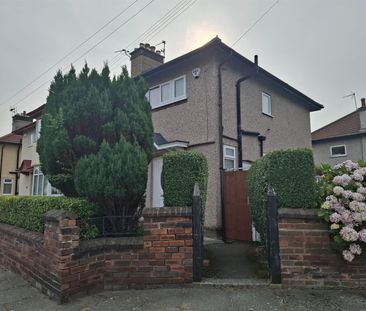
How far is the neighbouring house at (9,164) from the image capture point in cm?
2405

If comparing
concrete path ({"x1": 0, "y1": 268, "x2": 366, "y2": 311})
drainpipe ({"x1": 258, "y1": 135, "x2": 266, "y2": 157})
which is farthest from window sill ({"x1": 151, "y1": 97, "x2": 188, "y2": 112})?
concrete path ({"x1": 0, "y1": 268, "x2": 366, "y2": 311})


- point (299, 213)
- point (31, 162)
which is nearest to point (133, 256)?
point (299, 213)

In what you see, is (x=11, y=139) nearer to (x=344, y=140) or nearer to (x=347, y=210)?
(x=344, y=140)

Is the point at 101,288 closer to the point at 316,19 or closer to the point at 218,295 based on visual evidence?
the point at 218,295

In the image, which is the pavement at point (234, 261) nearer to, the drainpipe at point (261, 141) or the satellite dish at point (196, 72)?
the drainpipe at point (261, 141)

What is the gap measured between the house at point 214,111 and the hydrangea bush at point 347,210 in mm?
4016

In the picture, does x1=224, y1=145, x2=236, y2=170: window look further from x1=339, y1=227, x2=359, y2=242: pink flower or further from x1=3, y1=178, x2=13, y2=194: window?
x1=3, y1=178, x2=13, y2=194: window

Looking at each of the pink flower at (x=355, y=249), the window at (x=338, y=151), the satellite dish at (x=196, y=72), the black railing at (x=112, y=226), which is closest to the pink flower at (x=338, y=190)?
the pink flower at (x=355, y=249)

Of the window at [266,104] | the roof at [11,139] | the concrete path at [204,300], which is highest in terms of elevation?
the roof at [11,139]

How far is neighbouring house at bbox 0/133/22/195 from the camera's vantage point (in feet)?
78.9

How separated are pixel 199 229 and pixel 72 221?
1.87m

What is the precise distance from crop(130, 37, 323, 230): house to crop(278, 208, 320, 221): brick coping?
3869mm

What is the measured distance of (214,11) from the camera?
8.17 metres

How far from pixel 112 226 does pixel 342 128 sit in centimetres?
2099
